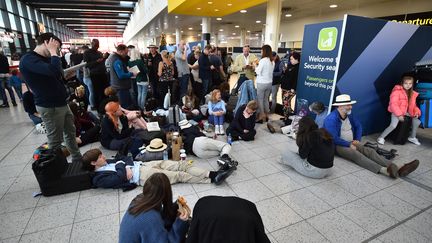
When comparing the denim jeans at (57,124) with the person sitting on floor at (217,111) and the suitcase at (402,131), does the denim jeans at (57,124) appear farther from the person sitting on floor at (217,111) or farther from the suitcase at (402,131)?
the suitcase at (402,131)

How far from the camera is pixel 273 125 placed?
4785 mm

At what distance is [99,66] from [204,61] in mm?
2583

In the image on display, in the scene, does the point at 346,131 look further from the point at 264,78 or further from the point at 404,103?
the point at 264,78

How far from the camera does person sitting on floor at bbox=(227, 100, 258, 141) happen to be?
13.9ft

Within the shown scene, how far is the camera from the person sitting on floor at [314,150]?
280 centimetres

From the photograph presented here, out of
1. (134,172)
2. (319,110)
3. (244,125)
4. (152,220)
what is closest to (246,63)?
(244,125)

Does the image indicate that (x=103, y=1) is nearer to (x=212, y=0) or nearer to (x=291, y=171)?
(x=212, y=0)

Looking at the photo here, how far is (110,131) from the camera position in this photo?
12.1 ft

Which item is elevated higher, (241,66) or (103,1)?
(103,1)

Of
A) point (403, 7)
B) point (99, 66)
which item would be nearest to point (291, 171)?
point (99, 66)

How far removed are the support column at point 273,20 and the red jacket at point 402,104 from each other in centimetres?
504

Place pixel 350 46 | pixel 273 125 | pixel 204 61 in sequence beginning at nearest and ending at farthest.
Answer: pixel 350 46, pixel 273 125, pixel 204 61

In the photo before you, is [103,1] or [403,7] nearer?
[403,7]

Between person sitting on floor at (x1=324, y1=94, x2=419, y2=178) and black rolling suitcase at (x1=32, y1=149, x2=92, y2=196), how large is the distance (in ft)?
11.2
